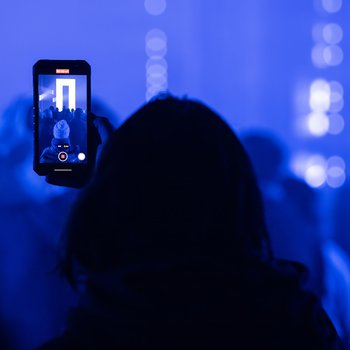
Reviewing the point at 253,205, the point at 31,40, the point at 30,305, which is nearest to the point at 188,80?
the point at 31,40

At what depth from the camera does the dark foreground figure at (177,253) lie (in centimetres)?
51

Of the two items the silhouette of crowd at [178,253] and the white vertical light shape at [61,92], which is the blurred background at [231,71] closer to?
the white vertical light shape at [61,92]

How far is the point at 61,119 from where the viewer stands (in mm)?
1131

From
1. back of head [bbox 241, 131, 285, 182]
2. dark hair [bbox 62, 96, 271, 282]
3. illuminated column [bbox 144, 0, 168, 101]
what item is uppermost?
illuminated column [bbox 144, 0, 168, 101]

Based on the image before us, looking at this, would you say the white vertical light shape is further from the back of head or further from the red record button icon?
the back of head

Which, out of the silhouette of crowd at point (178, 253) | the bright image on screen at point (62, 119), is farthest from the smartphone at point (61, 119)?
the silhouette of crowd at point (178, 253)

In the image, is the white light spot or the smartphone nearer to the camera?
the smartphone

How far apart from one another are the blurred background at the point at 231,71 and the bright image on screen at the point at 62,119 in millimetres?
632

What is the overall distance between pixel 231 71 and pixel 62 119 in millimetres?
928

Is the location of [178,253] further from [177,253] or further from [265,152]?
[265,152]

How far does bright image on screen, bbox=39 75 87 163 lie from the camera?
1118 millimetres

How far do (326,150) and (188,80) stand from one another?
0.54 meters

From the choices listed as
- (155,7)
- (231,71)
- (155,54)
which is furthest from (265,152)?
(155,7)

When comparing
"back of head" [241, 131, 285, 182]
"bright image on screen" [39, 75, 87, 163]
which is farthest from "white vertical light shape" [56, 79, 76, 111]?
"back of head" [241, 131, 285, 182]
